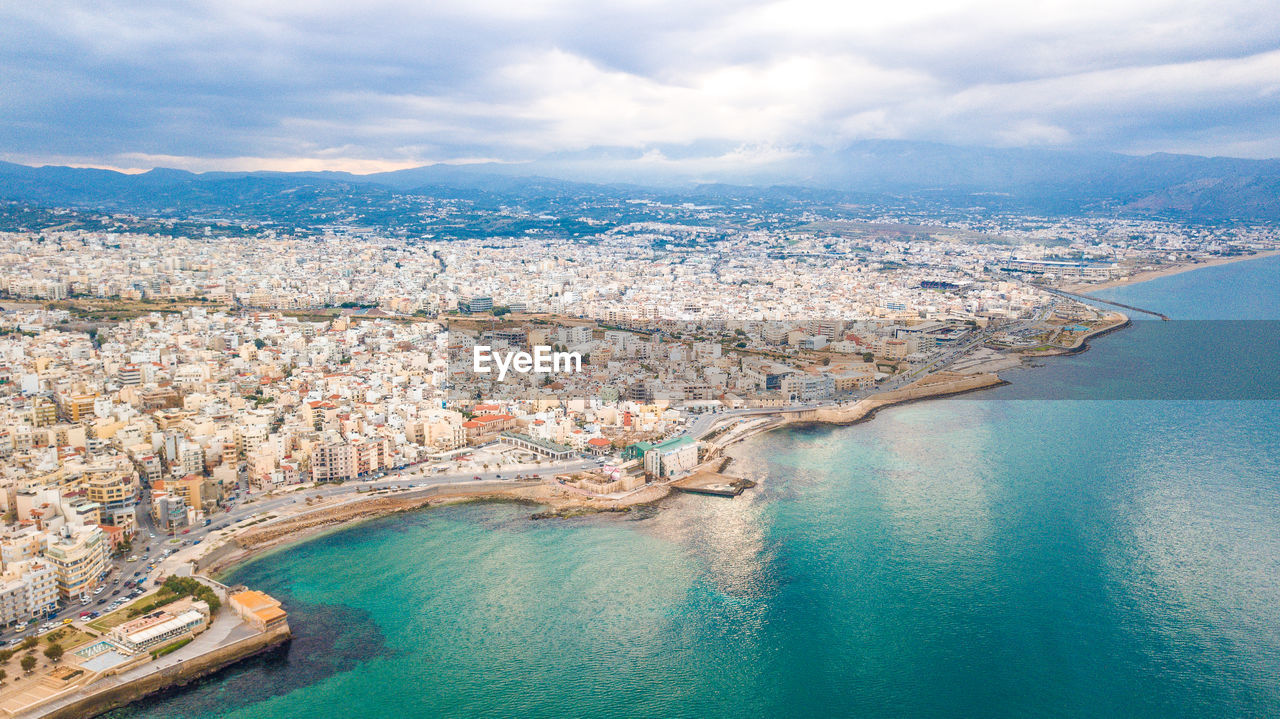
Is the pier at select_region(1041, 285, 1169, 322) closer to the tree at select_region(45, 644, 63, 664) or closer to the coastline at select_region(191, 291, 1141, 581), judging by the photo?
the coastline at select_region(191, 291, 1141, 581)

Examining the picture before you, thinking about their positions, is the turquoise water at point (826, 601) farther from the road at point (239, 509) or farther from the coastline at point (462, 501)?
the road at point (239, 509)

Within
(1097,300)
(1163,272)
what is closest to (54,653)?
(1097,300)

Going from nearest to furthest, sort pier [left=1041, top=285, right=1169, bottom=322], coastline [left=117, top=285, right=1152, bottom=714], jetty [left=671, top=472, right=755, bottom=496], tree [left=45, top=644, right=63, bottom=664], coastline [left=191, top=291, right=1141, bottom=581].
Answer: tree [left=45, top=644, right=63, bottom=664], coastline [left=117, top=285, right=1152, bottom=714], coastline [left=191, top=291, right=1141, bottom=581], jetty [left=671, top=472, right=755, bottom=496], pier [left=1041, top=285, right=1169, bottom=322]

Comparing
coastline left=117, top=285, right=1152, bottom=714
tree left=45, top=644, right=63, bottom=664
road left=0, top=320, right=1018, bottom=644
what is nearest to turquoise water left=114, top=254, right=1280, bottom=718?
coastline left=117, top=285, right=1152, bottom=714

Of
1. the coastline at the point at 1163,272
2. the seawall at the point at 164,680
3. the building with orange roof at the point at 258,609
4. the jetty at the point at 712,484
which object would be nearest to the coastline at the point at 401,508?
the jetty at the point at 712,484

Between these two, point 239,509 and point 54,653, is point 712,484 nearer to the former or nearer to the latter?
point 239,509

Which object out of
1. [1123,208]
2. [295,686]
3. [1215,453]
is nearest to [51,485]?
[295,686]

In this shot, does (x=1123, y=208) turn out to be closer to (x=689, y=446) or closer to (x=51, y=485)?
(x=689, y=446)
